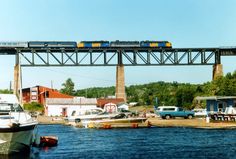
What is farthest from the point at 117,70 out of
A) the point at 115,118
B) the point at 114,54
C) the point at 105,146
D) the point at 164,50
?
the point at 105,146

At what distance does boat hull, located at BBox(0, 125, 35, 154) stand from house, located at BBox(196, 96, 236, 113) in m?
43.0

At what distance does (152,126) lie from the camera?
216ft

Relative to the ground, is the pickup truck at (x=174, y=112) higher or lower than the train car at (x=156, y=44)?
lower

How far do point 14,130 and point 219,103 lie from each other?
47811 mm

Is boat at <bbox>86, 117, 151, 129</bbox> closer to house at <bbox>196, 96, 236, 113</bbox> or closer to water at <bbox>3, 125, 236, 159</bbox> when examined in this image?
house at <bbox>196, 96, 236, 113</bbox>

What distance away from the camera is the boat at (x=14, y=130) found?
2914cm

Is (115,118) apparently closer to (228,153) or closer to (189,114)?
(189,114)

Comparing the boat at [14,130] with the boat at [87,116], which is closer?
the boat at [14,130]

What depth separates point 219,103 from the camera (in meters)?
71.9

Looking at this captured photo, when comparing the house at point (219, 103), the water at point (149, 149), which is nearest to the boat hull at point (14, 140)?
the water at point (149, 149)

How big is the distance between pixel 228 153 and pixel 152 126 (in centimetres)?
3312

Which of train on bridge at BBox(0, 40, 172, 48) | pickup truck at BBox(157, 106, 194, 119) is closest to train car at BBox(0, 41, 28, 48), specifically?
train on bridge at BBox(0, 40, 172, 48)

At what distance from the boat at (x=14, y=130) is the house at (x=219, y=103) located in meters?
41.7

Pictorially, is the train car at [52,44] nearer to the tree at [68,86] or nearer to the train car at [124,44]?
the train car at [124,44]
